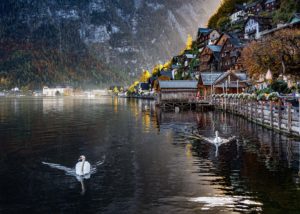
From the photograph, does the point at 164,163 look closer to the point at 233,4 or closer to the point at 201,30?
the point at 201,30

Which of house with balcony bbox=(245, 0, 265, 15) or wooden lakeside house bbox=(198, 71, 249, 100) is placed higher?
house with balcony bbox=(245, 0, 265, 15)

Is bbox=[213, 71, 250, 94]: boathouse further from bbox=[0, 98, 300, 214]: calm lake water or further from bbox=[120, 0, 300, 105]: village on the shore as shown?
bbox=[0, 98, 300, 214]: calm lake water

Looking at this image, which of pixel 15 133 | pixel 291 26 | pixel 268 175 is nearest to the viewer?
pixel 268 175

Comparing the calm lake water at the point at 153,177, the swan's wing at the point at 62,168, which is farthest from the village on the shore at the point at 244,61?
the swan's wing at the point at 62,168

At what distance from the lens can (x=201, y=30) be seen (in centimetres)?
15512

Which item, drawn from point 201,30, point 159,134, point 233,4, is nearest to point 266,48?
point 159,134

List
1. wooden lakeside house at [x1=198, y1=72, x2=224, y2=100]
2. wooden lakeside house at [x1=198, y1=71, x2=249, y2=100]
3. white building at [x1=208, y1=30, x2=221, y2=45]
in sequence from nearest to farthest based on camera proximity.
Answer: wooden lakeside house at [x1=198, y1=71, x2=249, y2=100] < wooden lakeside house at [x1=198, y1=72, x2=224, y2=100] < white building at [x1=208, y1=30, x2=221, y2=45]

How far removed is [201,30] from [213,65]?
37.7 metres

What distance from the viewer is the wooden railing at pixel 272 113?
36219mm

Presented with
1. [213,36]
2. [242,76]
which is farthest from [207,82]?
[213,36]

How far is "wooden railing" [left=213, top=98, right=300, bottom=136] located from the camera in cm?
3622

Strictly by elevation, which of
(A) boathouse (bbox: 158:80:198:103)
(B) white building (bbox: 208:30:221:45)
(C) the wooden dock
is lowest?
(C) the wooden dock

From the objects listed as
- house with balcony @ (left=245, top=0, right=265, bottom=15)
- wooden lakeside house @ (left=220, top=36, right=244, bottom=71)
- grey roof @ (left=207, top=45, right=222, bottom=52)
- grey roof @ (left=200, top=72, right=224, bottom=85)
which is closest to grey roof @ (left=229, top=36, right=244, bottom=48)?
wooden lakeside house @ (left=220, top=36, right=244, bottom=71)

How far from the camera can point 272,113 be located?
42.3m
